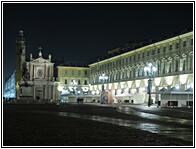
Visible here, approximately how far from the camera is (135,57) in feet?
297

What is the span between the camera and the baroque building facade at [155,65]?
68.6 metres

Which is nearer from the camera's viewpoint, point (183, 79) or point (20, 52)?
point (183, 79)

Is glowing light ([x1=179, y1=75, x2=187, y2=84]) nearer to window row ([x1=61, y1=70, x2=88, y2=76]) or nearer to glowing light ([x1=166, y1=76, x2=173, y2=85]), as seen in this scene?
glowing light ([x1=166, y1=76, x2=173, y2=85])

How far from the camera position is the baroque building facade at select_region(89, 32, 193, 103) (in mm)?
68562

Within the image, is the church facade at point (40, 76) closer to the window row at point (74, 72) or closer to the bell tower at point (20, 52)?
the bell tower at point (20, 52)

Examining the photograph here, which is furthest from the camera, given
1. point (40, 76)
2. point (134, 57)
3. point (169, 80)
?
point (40, 76)

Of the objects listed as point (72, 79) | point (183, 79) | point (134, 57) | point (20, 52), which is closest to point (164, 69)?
point (183, 79)

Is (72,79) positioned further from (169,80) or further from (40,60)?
(169,80)

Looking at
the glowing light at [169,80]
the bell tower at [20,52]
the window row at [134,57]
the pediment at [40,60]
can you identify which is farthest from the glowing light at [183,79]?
the bell tower at [20,52]

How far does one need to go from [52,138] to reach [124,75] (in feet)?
284

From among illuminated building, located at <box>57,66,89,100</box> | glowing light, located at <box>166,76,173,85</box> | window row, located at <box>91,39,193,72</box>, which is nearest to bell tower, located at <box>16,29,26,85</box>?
illuminated building, located at <box>57,66,89,100</box>

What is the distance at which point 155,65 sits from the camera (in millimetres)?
80062

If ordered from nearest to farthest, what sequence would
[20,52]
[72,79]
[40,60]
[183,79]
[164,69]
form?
[183,79], [164,69], [40,60], [20,52], [72,79]

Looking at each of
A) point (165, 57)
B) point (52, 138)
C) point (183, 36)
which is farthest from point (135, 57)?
point (52, 138)
